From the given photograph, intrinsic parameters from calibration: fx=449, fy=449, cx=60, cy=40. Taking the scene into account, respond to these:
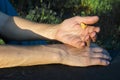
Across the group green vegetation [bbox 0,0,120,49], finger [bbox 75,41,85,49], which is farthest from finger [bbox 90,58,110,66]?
green vegetation [bbox 0,0,120,49]

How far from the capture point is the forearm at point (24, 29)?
7.07ft

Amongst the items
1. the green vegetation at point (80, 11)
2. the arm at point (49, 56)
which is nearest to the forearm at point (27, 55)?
the arm at point (49, 56)

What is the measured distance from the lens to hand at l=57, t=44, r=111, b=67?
1.72 metres

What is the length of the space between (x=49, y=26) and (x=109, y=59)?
0.52 metres

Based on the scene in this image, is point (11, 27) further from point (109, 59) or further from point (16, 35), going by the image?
point (109, 59)

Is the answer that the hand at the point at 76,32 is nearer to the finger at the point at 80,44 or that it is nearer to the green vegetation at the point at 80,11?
the finger at the point at 80,44

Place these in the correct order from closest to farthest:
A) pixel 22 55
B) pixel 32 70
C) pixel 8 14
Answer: pixel 32 70 < pixel 22 55 < pixel 8 14

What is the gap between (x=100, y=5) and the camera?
5.72 meters

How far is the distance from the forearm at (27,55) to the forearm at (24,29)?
31 cm

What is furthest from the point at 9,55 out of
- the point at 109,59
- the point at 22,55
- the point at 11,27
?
the point at 11,27

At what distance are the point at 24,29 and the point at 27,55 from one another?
1.65ft

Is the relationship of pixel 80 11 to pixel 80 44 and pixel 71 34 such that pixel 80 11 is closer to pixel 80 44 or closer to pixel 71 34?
pixel 71 34

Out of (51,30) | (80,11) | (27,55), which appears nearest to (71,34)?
(51,30)

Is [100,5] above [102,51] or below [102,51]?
below
